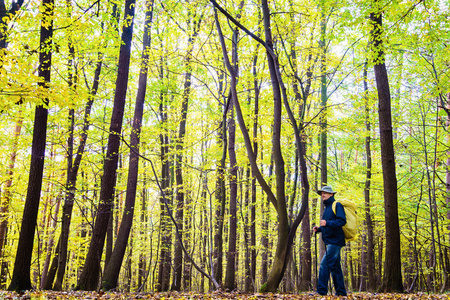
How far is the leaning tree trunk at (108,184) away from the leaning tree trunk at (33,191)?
5.10ft

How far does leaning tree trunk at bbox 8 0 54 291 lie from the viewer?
6.23m

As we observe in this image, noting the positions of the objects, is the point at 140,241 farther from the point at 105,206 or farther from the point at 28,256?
the point at 28,256

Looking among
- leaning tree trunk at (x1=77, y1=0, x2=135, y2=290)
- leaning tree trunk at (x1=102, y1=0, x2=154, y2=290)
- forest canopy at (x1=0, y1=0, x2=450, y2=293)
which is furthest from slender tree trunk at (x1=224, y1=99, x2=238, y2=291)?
leaning tree trunk at (x1=77, y1=0, x2=135, y2=290)

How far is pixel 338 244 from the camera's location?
5336 mm

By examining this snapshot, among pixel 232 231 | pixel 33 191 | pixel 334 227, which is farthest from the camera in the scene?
pixel 232 231

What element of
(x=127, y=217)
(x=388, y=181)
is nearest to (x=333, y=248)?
(x=388, y=181)

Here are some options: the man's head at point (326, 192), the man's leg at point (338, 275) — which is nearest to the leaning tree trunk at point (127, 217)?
the man's head at point (326, 192)

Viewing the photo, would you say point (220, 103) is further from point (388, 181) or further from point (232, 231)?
point (388, 181)

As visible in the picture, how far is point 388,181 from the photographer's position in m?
6.92

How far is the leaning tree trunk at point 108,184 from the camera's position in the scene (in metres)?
7.83

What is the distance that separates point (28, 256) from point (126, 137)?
5.95 m

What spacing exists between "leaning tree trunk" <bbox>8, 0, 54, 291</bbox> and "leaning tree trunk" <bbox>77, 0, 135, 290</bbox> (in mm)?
1555

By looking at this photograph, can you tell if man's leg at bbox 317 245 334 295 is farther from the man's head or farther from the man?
the man's head

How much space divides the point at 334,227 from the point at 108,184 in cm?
606
